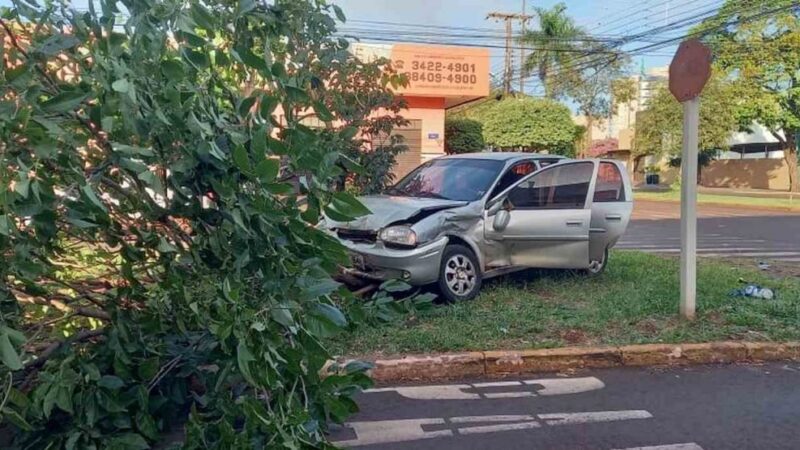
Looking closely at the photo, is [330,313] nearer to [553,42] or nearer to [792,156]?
[553,42]

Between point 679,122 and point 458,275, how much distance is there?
37935mm

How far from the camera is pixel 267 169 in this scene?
3.05m

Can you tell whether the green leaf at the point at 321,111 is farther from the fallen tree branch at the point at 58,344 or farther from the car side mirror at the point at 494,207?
the car side mirror at the point at 494,207

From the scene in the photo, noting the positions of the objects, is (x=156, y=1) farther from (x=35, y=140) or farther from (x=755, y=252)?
(x=755, y=252)

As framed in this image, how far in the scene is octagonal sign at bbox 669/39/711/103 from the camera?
6727 millimetres

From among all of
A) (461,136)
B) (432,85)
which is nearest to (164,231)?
(432,85)

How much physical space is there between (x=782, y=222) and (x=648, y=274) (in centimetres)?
1580

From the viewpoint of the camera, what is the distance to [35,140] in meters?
2.64

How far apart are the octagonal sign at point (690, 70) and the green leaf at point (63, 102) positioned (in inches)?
227

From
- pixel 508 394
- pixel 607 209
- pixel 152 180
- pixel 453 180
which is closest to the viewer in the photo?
pixel 152 180

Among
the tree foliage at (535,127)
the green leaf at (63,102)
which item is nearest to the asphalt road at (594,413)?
the green leaf at (63,102)

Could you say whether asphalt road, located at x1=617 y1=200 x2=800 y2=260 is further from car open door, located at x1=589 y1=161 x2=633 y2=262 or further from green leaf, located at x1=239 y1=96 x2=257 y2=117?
green leaf, located at x1=239 y1=96 x2=257 y2=117

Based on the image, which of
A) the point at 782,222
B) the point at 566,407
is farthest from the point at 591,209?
the point at 782,222

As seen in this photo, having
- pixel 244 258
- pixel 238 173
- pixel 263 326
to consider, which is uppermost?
pixel 238 173
